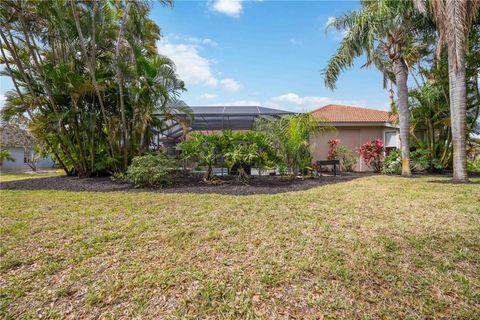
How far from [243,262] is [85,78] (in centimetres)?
894

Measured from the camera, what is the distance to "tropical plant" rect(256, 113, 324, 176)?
24.3ft

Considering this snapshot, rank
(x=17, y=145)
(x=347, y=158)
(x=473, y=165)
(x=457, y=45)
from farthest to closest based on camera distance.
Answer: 1. (x=17, y=145)
2. (x=347, y=158)
3. (x=473, y=165)
4. (x=457, y=45)

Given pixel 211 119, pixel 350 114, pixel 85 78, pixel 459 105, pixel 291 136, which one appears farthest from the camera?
pixel 350 114

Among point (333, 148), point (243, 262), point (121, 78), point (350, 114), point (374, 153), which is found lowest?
point (243, 262)

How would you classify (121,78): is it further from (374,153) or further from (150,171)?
(374,153)

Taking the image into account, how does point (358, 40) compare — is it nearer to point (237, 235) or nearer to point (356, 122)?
point (356, 122)

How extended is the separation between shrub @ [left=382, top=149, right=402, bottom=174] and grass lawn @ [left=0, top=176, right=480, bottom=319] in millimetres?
6240

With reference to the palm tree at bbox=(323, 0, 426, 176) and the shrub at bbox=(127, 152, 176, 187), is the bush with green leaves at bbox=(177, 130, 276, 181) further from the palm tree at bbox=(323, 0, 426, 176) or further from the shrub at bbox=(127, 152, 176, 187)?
the palm tree at bbox=(323, 0, 426, 176)

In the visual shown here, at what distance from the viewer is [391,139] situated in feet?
41.9

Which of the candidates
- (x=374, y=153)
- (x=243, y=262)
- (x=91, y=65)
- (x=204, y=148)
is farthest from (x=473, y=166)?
(x=91, y=65)

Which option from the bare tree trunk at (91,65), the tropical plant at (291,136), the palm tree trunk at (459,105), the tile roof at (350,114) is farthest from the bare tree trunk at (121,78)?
the palm tree trunk at (459,105)

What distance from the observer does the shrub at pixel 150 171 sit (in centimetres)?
669

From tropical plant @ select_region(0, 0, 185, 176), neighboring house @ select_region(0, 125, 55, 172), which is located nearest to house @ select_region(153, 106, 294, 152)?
tropical plant @ select_region(0, 0, 185, 176)

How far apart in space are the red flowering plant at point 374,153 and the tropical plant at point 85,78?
934 centimetres
